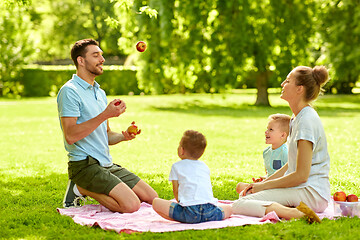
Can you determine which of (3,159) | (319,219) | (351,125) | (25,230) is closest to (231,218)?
(319,219)

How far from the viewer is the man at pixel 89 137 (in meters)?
5.23

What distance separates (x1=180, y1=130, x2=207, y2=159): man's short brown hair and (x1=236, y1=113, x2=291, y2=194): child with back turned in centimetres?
129

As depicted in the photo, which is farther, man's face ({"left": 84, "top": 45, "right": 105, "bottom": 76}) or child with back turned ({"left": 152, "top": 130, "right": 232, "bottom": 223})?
man's face ({"left": 84, "top": 45, "right": 105, "bottom": 76})

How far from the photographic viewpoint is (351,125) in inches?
579

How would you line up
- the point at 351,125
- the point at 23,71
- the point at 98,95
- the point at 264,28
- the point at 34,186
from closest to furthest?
the point at 98,95 < the point at 34,186 < the point at 351,125 < the point at 264,28 < the point at 23,71

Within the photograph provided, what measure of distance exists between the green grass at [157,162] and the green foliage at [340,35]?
5.18 metres

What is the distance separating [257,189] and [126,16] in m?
17.2

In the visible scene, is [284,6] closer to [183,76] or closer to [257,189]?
[183,76]

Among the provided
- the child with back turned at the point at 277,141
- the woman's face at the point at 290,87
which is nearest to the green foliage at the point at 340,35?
the child with back turned at the point at 277,141

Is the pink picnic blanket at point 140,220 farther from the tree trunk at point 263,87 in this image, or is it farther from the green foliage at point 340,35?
the green foliage at point 340,35

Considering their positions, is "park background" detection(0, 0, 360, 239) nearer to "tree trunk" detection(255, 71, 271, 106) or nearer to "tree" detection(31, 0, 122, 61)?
"tree trunk" detection(255, 71, 271, 106)

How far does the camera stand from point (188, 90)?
32.5 meters

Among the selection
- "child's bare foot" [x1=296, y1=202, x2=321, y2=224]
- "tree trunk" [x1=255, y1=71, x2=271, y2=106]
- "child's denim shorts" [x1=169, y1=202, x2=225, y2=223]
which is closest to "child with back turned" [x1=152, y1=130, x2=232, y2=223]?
"child's denim shorts" [x1=169, y1=202, x2=225, y2=223]

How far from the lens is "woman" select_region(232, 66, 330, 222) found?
479cm
